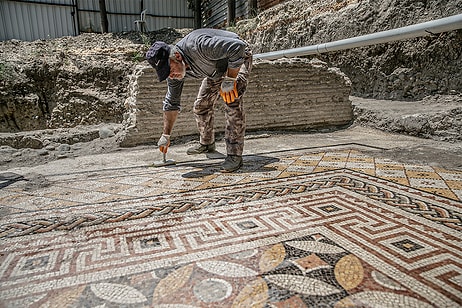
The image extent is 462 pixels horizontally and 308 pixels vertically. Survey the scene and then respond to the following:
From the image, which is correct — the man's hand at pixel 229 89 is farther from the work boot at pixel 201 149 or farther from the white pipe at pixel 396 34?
the white pipe at pixel 396 34

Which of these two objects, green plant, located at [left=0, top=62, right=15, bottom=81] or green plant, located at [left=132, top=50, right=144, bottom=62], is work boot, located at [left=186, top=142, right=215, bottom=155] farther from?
green plant, located at [left=132, top=50, right=144, bottom=62]

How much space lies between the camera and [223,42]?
7.04 ft

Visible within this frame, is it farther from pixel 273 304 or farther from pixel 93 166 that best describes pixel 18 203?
pixel 273 304

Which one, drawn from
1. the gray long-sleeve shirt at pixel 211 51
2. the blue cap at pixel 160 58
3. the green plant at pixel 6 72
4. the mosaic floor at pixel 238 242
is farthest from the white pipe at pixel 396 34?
the green plant at pixel 6 72

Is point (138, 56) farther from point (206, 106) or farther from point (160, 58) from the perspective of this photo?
point (160, 58)

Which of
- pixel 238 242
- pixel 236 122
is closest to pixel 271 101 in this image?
pixel 236 122

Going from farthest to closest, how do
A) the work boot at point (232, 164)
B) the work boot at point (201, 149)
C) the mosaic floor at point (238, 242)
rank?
the work boot at point (201, 149) < the work boot at point (232, 164) < the mosaic floor at point (238, 242)

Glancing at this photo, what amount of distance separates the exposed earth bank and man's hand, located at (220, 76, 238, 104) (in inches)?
74.6

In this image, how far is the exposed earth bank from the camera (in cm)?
387

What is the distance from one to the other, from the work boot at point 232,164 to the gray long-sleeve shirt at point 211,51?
662 mm

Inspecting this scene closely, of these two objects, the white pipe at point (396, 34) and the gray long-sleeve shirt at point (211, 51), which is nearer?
the gray long-sleeve shirt at point (211, 51)

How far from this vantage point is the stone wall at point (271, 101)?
145 inches

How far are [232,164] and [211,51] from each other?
0.86 meters

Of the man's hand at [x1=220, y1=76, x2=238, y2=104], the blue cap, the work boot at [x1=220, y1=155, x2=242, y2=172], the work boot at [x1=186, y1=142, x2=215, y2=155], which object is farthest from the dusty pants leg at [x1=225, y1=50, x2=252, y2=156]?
the work boot at [x1=186, y1=142, x2=215, y2=155]
